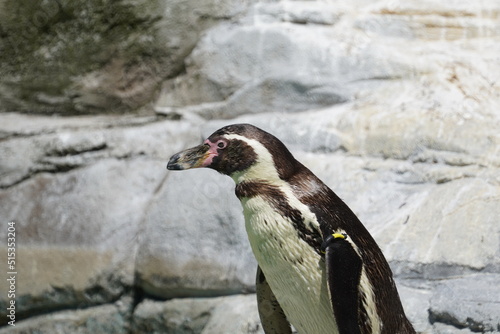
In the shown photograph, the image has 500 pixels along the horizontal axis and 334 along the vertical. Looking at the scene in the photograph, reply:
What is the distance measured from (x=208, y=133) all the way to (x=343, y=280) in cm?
171

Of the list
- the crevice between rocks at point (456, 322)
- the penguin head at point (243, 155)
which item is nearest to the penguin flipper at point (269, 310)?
the penguin head at point (243, 155)

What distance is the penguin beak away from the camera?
7.85 ft

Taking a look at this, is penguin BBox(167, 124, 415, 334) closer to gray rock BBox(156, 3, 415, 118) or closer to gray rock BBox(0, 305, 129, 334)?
gray rock BBox(0, 305, 129, 334)

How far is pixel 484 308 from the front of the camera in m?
2.60

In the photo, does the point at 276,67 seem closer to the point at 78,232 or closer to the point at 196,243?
the point at 196,243

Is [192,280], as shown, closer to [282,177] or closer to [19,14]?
[282,177]

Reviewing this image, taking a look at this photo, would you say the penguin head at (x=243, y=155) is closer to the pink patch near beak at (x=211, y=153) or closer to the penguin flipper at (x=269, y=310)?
the pink patch near beak at (x=211, y=153)

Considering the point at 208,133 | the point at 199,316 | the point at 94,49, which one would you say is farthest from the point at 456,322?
the point at 94,49

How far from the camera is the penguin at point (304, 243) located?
7.02 feet

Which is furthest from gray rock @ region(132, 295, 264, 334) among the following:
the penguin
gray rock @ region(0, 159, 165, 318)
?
the penguin

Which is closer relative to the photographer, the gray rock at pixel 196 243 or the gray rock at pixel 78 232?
the gray rock at pixel 196 243

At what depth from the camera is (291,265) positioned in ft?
7.39

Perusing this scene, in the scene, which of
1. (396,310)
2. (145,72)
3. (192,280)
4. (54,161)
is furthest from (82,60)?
(396,310)

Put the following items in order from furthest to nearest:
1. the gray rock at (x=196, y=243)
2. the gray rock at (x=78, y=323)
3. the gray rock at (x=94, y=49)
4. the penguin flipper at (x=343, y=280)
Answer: the gray rock at (x=94, y=49) < the gray rock at (x=78, y=323) < the gray rock at (x=196, y=243) < the penguin flipper at (x=343, y=280)
